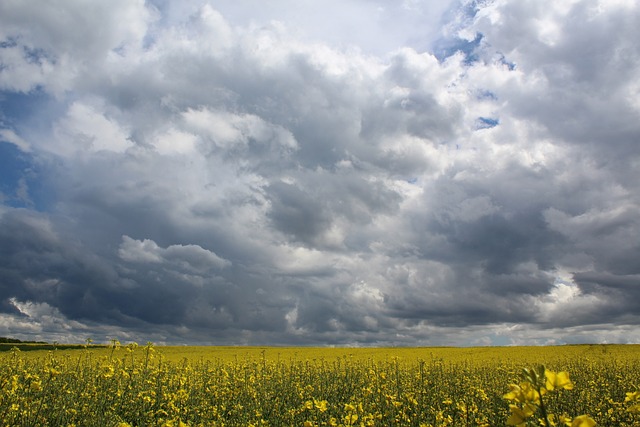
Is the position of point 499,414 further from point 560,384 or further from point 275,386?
point 560,384

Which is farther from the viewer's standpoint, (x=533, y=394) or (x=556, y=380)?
(x=556, y=380)

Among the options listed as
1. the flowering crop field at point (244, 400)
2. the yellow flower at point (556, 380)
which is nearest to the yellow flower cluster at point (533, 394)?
the yellow flower at point (556, 380)

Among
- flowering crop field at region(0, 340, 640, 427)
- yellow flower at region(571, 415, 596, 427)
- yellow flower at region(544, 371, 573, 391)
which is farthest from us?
flowering crop field at region(0, 340, 640, 427)

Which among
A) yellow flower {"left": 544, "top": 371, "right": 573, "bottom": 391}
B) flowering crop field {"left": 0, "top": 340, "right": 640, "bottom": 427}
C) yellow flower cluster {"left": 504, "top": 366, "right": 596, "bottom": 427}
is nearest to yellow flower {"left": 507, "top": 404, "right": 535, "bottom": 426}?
yellow flower cluster {"left": 504, "top": 366, "right": 596, "bottom": 427}

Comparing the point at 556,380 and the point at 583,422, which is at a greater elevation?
the point at 556,380

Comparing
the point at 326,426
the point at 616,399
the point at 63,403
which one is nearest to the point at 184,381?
the point at 63,403

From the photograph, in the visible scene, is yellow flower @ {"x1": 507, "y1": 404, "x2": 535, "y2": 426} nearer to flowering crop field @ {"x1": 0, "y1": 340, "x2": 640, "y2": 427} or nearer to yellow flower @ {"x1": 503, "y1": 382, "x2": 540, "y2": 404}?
yellow flower @ {"x1": 503, "y1": 382, "x2": 540, "y2": 404}

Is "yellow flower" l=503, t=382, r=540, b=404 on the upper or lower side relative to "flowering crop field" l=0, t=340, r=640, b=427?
upper

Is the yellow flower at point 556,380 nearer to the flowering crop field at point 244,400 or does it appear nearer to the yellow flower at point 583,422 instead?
the yellow flower at point 583,422

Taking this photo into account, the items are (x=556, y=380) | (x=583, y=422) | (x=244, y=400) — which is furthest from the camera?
(x=244, y=400)

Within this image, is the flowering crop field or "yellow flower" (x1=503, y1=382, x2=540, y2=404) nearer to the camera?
"yellow flower" (x1=503, y1=382, x2=540, y2=404)

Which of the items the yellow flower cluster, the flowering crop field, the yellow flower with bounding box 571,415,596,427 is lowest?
the flowering crop field

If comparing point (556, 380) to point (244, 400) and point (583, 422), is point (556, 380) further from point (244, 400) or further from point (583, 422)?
point (244, 400)

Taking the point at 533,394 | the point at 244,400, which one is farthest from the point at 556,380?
the point at 244,400
